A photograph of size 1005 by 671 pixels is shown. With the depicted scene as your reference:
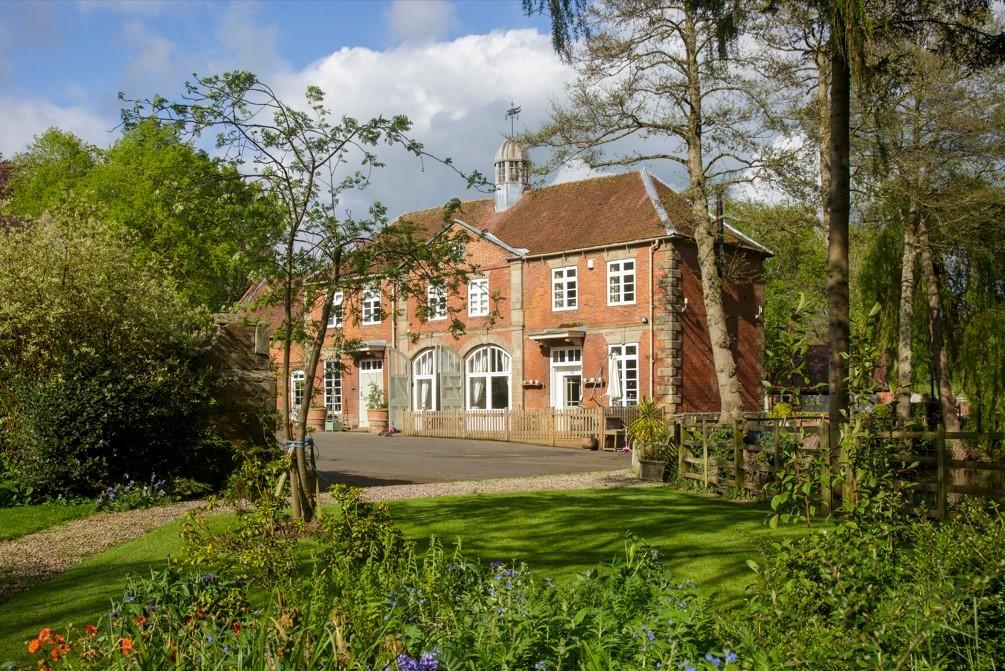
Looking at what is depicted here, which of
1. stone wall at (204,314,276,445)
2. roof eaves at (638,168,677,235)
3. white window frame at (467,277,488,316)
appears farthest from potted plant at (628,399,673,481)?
white window frame at (467,277,488,316)

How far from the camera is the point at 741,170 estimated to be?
19.2 metres

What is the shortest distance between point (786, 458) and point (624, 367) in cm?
1936

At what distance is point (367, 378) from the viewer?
39.4m

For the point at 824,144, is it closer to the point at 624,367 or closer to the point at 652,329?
the point at 652,329

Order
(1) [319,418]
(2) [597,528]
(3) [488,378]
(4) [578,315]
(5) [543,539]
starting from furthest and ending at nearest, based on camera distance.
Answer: (1) [319,418], (3) [488,378], (4) [578,315], (2) [597,528], (5) [543,539]

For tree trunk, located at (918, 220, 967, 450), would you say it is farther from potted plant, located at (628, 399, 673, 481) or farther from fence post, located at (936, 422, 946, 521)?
fence post, located at (936, 422, 946, 521)

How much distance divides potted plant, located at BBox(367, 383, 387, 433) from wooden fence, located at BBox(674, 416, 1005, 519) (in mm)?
19306

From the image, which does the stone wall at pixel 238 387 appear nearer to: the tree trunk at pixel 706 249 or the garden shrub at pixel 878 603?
the tree trunk at pixel 706 249

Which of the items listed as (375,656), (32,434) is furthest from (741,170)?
(375,656)

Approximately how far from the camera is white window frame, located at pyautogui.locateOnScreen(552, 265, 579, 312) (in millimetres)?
32250

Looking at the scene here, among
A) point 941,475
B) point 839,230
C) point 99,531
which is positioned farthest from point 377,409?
point 839,230

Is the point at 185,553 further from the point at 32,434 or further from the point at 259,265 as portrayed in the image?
the point at 32,434

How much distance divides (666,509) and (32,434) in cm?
910

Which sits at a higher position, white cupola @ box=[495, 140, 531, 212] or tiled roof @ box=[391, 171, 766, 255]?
white cupola @ box=[495, 140, 531, 212]
